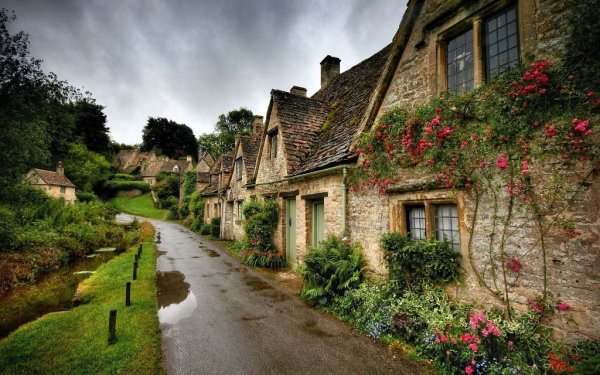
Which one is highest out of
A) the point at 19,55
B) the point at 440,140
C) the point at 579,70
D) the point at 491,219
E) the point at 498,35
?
the point at 19,55

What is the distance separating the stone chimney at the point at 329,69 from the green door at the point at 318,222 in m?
9.57

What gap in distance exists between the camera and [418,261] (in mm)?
5676

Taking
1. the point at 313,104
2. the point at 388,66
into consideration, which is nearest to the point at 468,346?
the point at 388,66

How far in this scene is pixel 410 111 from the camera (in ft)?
21.1

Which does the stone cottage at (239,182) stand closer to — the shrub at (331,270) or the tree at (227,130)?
the shrub at (331,270)

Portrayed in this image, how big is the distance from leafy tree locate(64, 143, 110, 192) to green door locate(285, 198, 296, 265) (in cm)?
5018

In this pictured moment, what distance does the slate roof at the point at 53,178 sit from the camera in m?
38.9

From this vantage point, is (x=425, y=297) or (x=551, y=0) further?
(x=425, y=297)

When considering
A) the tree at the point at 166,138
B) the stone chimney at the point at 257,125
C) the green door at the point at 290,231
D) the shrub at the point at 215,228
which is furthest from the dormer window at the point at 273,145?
the tree at the point at 166,138

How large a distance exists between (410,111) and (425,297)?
13.5 ft

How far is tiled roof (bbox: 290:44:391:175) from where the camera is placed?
9.11 m

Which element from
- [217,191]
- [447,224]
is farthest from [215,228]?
[447,224]

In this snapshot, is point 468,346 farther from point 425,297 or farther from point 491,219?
point 491,219

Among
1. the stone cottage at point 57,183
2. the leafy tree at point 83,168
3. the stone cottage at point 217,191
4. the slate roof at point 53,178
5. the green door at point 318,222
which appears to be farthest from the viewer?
the leafy tree at point 83,168
